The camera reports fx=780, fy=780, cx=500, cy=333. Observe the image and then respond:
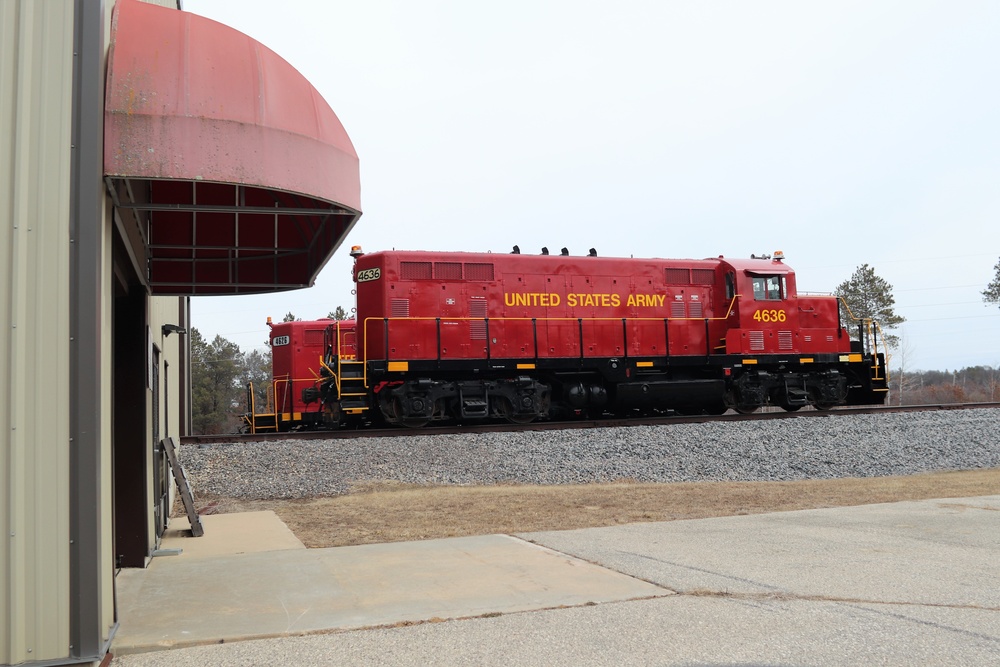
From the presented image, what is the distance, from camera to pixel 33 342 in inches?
142

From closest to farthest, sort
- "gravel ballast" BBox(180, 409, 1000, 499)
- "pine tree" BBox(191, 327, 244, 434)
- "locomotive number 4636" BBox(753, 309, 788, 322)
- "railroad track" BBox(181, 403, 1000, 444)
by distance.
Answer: "gravel ballast" BBox(180, 409, 1000, 499) < "railroad track" BBox(181, 403, 1000, 444) < "locomotive number 4636" BBox(753, 309, 788, 322) < "pine tree" BBox(191, 327, 244, 434)

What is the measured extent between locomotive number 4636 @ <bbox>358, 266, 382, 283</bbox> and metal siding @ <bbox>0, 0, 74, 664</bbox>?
40.5 ft

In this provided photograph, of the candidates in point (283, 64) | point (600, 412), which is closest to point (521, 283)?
point (600, 412)

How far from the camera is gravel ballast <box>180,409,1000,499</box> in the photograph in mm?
11672

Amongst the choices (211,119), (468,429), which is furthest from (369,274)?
(211,119)

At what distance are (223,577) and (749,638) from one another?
12.1 ft

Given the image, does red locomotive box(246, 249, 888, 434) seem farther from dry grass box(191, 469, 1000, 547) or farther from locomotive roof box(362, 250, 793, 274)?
dry grass box(191, 469, 1000, 547)

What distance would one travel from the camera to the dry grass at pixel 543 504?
8062mm

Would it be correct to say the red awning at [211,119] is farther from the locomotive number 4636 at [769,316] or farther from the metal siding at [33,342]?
Answer: the locomotive number 4636 at [769,316]

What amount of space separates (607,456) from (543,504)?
3609 mm

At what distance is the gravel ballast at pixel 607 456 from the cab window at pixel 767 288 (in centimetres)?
383

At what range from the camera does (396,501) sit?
32.9 feet

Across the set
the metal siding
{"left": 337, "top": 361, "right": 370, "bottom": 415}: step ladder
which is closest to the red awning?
the metal siding

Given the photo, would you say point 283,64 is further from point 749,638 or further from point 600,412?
point 600,412
